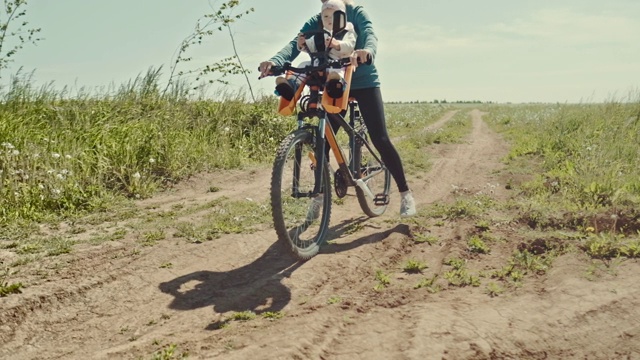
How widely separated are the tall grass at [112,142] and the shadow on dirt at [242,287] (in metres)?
2.84

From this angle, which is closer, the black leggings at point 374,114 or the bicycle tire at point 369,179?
the black leggings at point 374,114

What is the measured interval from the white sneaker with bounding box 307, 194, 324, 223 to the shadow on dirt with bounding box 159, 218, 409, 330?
0.32 meters

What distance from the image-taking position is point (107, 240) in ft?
18.1

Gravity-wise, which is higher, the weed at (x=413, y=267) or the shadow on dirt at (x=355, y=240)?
the shadow on dirt at (x=355, y=240)

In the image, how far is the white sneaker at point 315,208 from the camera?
16.7 ft

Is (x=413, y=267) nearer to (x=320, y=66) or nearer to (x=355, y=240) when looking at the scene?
(x=355, y=240)

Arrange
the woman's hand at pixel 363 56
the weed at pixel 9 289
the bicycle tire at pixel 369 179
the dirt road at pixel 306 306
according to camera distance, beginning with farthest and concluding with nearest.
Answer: the bicycle tire at pixel 369 179 < the woman's hand at pixel 363 56 < the weed at pixel 9 289 < the dirt road at pixel 306 306

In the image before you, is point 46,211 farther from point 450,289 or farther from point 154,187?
point 450,289

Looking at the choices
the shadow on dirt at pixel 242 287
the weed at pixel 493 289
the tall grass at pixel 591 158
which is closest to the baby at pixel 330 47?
the shadow on dirt at pixel 242 287

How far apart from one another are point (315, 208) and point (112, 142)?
459 cm

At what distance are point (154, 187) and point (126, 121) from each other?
8.23 ft

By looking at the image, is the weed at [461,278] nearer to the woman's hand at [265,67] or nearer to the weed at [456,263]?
the weed at [456,263]

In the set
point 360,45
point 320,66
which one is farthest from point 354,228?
point 320,66

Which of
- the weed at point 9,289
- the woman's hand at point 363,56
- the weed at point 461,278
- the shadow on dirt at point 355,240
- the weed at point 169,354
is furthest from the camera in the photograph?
the shadow on dirt at point 355,240
